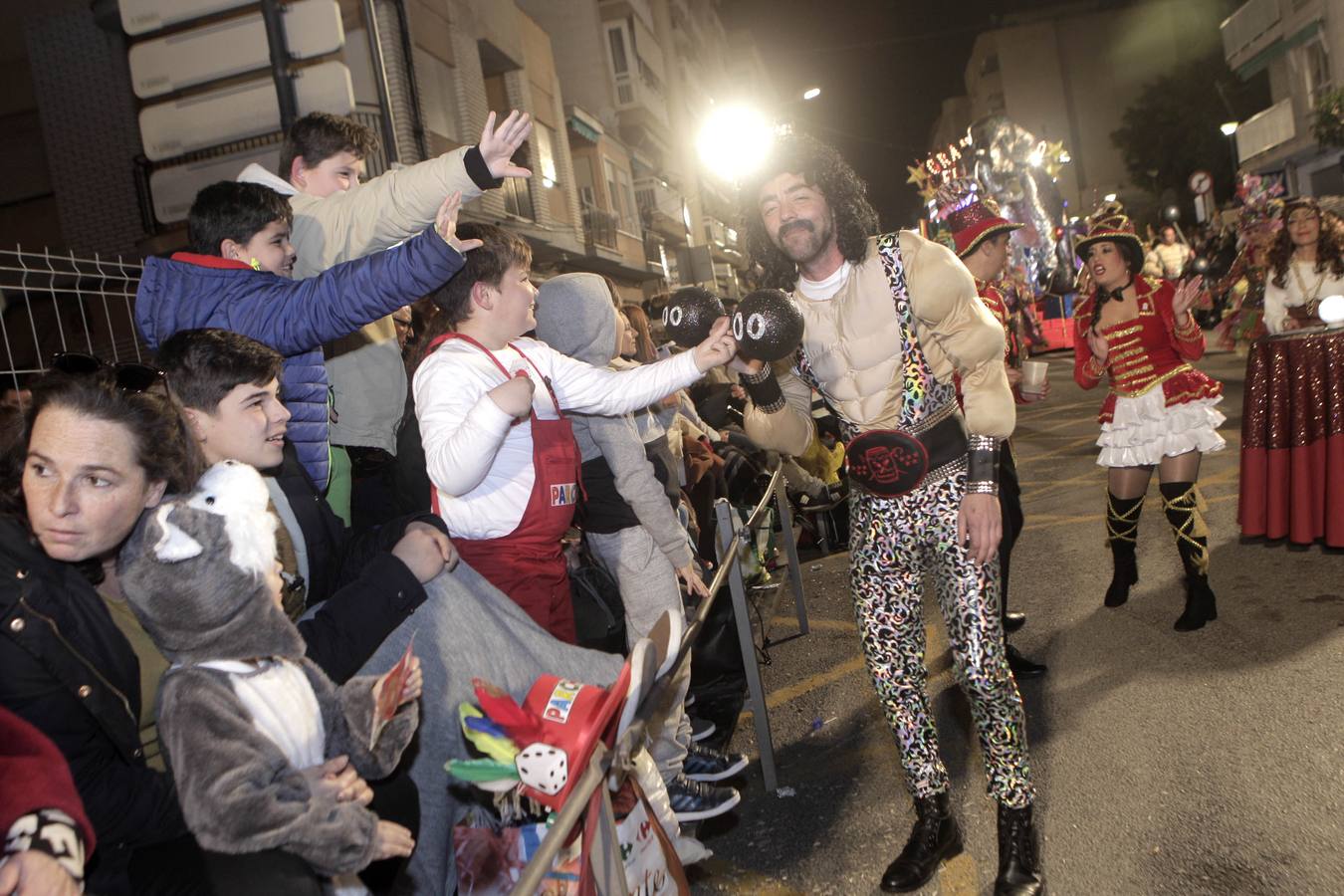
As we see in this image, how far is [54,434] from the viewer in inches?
79.9

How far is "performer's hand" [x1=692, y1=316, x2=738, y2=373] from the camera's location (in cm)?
298

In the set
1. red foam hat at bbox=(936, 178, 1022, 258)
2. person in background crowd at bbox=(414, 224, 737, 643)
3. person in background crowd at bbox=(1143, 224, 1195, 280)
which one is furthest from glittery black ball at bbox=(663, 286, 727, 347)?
person in background crowd at bbox=(1143, 224, 1195, 280)

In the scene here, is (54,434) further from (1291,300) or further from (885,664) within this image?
(1291,300)

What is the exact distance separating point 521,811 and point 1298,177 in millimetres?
40010

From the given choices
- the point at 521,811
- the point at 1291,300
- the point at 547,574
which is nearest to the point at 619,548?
the point at 547,574

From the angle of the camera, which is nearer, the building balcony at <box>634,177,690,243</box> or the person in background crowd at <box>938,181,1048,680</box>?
the person in background crowd at <box>938,181,1048,680</box>

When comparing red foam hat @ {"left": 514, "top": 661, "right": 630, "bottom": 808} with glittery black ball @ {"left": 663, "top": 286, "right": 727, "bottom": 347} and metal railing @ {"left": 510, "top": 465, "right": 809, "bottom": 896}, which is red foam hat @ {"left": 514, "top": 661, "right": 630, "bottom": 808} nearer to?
metal railing @ {"left": 510, "top": 465, "right": 809, "bottom": 896}

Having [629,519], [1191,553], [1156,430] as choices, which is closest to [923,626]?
[629,519]

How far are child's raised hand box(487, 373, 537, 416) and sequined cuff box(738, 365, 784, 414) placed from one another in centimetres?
90

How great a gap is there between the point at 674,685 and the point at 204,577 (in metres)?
1.76

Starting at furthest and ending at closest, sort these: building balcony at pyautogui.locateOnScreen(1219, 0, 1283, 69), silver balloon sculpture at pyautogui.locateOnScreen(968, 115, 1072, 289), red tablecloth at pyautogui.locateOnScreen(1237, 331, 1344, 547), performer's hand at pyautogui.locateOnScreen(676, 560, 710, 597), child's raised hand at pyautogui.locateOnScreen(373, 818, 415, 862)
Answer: building balcony at pyautogui.locateOnScreen(1219, 0, 1283, 69)
silver balloon sculpture at pyautogui.locateOnScreen(968, 115, 1072, 289)
red tablecloth at pyautogui.locateOnScreen(1237, 331, 1344, 547)
performer's hand at pyautogui.locateOnScreen(676, 560, 710, 597)
child's raised hand at pyautogui.locateOnScreen(373, 818, 415, 862)

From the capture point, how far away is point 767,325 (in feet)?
Answer: 9.36

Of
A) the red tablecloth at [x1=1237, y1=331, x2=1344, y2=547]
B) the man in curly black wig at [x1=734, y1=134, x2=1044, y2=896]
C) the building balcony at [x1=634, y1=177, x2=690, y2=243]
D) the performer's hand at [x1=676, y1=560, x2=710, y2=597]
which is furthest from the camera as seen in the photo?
the building balcony at [x1=634, y1=177, x2=690, y2=243]

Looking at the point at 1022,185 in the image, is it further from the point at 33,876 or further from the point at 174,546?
the point at 33,876
